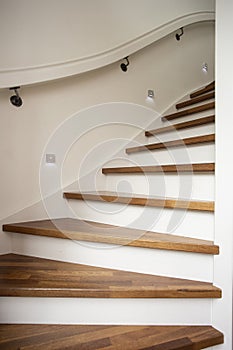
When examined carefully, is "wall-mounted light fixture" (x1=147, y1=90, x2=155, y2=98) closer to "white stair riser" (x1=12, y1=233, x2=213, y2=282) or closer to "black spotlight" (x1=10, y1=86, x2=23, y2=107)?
"black spotlight" (x1=10, y1=86, x2=23, y2=107)

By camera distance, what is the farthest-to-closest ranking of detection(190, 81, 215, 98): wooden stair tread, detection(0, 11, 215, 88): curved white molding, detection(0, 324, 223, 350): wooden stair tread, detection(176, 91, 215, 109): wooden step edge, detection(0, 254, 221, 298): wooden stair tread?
1. detection(190, 81, 215, 98): wooden stair tread
2. detection(176, 91, 215, 109): wooden step edge
3. detection(0, 11, 215, 88): curved white molding
4. detection(0, 254, 221, 298): wooden stair tread
5. detection(0, 324, 223, 350): wooden stair tread

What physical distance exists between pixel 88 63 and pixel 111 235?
44.6 inches

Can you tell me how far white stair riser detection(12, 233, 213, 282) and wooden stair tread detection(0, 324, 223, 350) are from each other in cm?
21

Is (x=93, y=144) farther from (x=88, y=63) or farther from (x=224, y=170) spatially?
(x=224, y=170)

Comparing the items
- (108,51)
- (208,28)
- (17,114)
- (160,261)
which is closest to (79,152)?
(17,114)

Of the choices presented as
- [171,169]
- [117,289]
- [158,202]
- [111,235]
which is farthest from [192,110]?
[117,289]

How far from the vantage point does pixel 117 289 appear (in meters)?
1.08

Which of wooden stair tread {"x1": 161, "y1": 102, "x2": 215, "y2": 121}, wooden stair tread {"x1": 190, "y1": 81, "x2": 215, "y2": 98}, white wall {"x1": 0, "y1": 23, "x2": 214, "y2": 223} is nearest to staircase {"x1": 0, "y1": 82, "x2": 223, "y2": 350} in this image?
white wall {"x1": 0, "y1": 23, "x2": 214, "y2": 223}

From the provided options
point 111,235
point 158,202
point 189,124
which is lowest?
point 111,235

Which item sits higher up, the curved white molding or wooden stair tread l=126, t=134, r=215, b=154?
the curved white molding

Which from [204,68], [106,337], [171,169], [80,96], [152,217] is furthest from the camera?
[204,68]

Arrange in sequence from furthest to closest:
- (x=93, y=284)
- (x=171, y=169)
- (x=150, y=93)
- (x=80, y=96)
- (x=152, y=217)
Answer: (x=150, y=93) < (x=80, y=96) < (x=171, y=169) < (x=152, y=217) < (x=93, y=284)

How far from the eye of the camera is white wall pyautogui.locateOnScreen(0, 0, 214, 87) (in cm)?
162

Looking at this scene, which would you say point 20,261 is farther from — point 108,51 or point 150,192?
point 108,51
